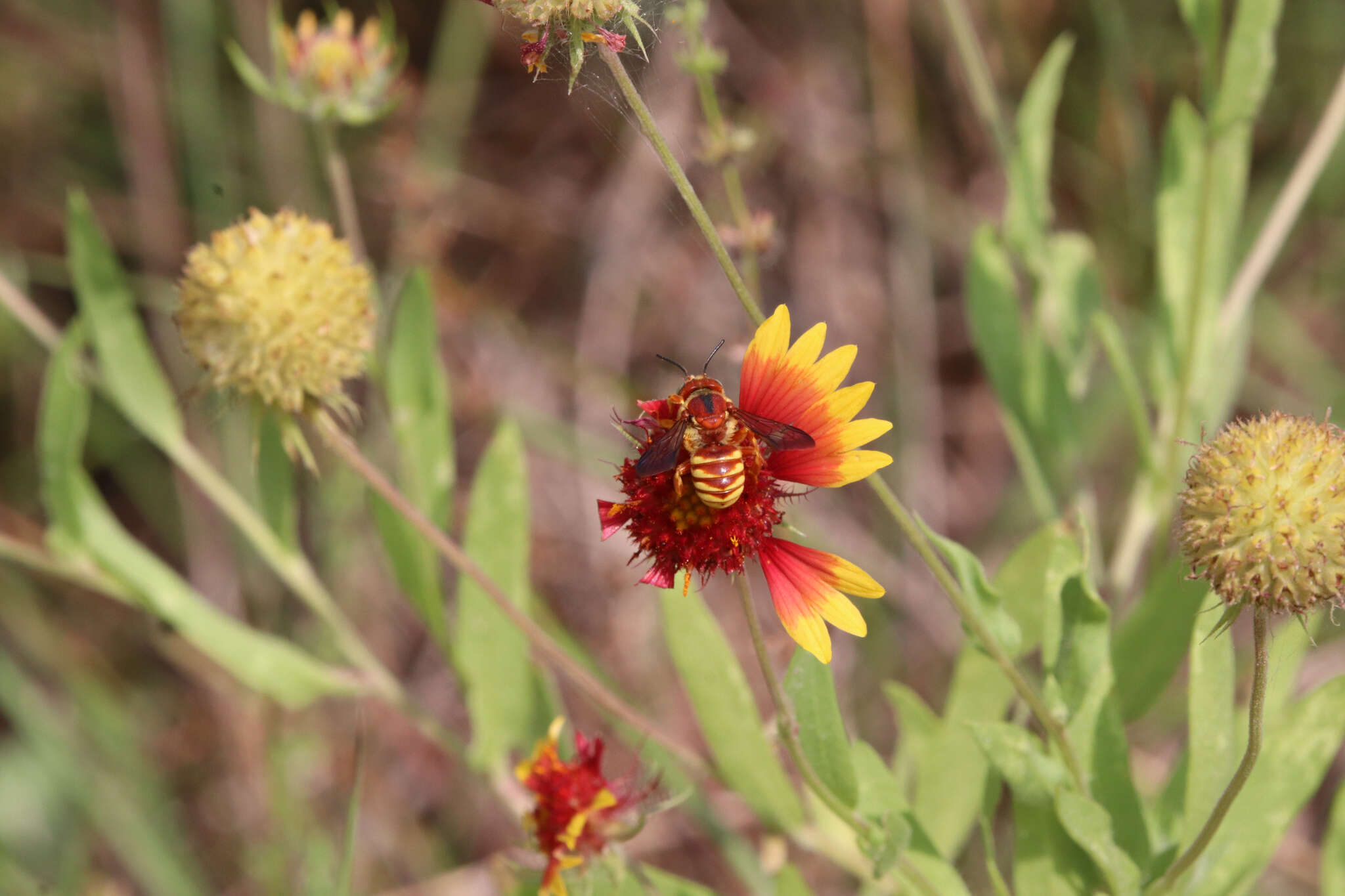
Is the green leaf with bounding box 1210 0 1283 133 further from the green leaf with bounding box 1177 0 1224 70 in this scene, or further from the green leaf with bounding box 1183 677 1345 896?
the green leaf with bounding box 1183 677 1345 896

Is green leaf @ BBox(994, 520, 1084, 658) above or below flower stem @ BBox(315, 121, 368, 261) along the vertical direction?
below

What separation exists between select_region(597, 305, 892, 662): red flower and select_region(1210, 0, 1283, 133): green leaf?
1.12 metres

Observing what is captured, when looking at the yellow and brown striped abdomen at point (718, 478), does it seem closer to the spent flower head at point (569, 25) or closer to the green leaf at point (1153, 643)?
the spent flower head at point (569, 25)

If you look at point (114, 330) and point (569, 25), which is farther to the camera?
point (114, 330)

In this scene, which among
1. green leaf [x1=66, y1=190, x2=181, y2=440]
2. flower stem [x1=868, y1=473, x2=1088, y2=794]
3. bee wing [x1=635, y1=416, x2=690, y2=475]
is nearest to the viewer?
flower stem [x1=868, y1=473, x2=1088, y2=794]

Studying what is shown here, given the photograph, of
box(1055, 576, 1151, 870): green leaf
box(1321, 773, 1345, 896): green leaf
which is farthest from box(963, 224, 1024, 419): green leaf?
box(1321, 773, 1345, 896): green leaf

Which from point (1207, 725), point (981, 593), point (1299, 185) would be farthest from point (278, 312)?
point (1299, 185)

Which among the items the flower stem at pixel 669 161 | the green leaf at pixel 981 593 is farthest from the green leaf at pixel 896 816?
the flower stem at pixel 669 161

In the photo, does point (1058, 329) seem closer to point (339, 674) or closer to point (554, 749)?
point (554, 749)

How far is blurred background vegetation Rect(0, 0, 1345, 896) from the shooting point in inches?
142

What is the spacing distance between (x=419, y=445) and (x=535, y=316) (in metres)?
2.02

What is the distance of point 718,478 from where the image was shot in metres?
1.47

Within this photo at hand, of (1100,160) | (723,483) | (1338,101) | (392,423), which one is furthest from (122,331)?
(1100,160)

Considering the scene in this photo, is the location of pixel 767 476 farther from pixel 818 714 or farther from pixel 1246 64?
pixel 1246 64
